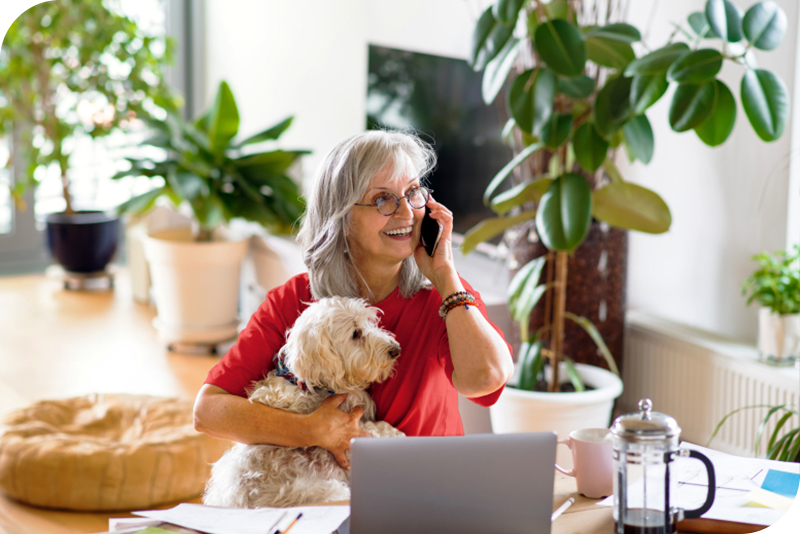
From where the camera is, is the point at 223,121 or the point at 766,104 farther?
the point at 223,121

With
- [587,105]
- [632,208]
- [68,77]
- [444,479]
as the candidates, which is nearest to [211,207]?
[68,77]

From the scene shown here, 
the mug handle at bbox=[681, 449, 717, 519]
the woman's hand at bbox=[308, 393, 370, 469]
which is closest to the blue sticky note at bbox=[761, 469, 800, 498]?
the mug handle at bbox=[681, 449, 717, 519]

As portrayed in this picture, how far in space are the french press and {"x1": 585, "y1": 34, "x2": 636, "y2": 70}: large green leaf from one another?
1.35 metres

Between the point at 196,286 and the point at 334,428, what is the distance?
8.84 ft

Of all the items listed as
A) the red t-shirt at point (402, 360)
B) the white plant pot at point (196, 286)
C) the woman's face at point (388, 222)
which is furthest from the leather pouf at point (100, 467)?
the white plant pot at point (196, 286)

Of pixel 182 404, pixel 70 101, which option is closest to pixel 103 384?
pixel 182 404

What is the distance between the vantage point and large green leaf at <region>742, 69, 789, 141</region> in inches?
73.4

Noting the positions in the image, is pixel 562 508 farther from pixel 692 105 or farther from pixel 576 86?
pixel 576 86

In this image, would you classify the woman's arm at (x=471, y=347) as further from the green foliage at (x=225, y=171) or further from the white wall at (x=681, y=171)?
the green foliage at (x=225, y=171)

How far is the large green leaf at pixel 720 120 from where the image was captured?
1968mm

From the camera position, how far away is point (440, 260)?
1.51 metres

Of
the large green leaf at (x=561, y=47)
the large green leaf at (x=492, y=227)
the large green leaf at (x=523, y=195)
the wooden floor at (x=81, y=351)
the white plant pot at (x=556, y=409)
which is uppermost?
the large green leaf at (x=561, y=47)

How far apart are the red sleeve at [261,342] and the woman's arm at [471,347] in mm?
295

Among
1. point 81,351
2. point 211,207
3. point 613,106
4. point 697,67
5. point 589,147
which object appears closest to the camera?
point 697,67
